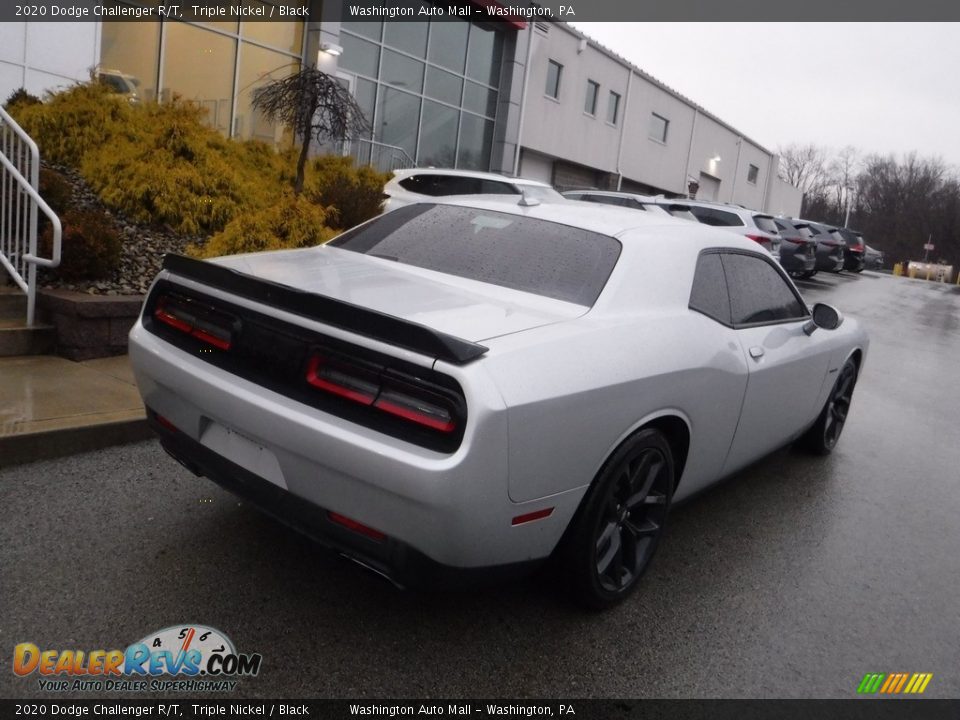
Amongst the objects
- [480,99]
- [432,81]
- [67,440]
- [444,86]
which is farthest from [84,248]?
[480,99]

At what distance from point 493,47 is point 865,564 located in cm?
2070

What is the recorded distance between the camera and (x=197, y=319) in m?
3.12

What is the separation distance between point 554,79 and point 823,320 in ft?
74.9

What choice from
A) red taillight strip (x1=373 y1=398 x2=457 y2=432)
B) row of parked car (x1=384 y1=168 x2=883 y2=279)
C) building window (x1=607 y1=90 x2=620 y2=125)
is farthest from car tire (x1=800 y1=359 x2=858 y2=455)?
building window (x1=607 y1=90 x2=620 y2=125)

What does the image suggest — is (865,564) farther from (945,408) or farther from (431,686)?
(945,408)

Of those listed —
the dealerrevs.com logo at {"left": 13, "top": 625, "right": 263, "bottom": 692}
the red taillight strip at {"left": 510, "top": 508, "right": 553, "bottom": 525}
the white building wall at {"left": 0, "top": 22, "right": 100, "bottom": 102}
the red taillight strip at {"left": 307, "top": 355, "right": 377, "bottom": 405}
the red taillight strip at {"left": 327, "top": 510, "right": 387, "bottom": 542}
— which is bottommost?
the dealerrevs.com logo at {"left": 13, "top": 625, "right": 263, "bottom": 692}

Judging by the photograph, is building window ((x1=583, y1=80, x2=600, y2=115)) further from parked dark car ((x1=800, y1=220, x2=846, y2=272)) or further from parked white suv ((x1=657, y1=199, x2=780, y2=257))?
parked white suv ((x1=657, y1=199, x2=780, y2=257))

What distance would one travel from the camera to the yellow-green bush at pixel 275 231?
7480 mm

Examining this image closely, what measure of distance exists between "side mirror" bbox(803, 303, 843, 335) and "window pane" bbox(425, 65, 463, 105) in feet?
55.0

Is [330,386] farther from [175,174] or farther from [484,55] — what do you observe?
[484,55]

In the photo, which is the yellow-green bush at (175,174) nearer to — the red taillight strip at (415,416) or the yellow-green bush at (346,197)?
the yellow-green bush at (346,197)

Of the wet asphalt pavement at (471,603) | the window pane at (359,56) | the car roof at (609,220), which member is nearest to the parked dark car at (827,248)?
→ the window pane at (359,56)

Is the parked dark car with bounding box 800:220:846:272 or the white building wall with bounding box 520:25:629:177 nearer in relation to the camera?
the white building wall with bounding box 520:25:629:177

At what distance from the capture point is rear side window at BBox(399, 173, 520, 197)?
462 inches
